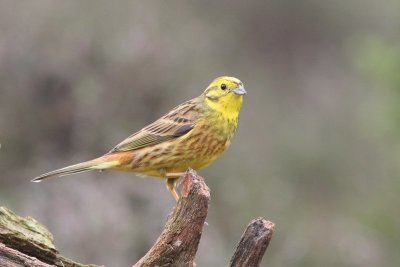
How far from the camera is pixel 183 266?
711 centimetres

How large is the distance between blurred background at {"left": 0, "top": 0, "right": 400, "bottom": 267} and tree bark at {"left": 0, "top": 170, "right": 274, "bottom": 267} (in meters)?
5.29

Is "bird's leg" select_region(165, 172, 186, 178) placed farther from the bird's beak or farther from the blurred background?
the blurred background

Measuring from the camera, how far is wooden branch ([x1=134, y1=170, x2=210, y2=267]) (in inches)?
274

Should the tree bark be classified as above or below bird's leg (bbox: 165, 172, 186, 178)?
below

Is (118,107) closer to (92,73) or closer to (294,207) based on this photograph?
(92,73)

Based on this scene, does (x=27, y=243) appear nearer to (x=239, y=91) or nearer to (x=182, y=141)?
(x=182, y=141)

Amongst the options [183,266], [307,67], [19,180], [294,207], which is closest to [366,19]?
[307,67]

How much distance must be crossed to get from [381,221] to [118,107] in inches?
→ 169

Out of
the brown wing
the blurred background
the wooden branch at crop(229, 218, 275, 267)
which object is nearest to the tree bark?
the wooden branch at crop(229, 218, 275, 267)

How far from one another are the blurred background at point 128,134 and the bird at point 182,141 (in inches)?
137

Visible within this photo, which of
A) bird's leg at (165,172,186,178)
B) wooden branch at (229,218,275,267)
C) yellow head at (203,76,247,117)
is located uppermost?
yellow head at (203,76,247,117)

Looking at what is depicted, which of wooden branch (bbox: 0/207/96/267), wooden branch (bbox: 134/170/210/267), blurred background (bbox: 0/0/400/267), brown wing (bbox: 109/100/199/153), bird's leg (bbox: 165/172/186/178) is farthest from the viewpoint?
blurred background (bbox: 0/0/400/267)

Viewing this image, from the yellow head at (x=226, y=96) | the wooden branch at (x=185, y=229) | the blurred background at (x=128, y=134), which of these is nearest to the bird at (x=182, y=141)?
the yellow head at (x=226, y=96)

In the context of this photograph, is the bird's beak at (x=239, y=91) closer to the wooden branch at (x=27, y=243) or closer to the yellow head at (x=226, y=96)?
the yellow head at (x=226, y=96)
